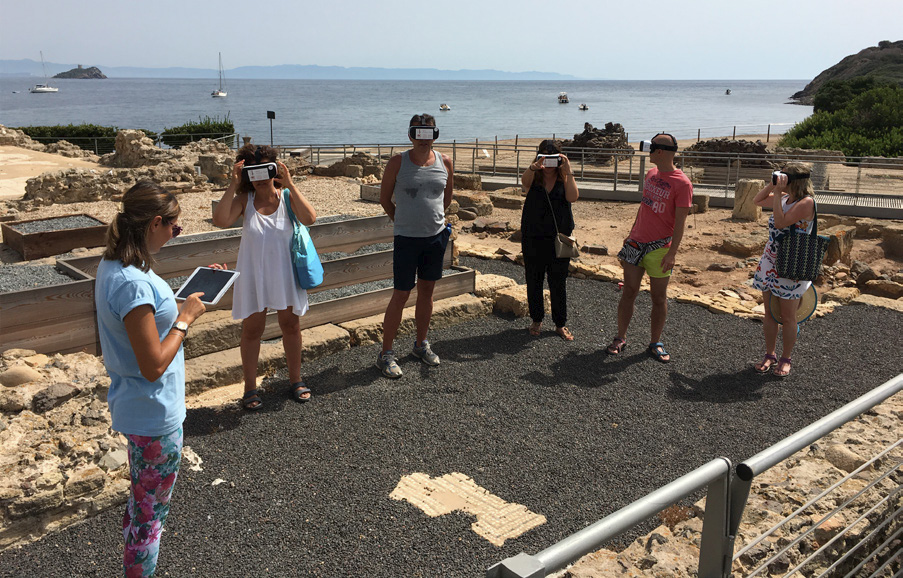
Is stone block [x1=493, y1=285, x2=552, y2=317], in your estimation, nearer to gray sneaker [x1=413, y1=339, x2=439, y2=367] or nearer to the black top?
the black top

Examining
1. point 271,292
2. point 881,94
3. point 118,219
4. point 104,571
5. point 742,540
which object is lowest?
point 104,571

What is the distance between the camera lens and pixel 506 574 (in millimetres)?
1346

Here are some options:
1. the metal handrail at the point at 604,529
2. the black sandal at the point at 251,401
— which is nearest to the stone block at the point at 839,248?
the black sandal at the point at 251,401

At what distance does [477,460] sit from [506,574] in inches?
120

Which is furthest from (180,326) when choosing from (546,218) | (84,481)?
(546,218)

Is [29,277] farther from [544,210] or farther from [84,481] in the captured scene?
[544,210]

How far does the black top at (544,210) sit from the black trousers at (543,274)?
12 centimetres

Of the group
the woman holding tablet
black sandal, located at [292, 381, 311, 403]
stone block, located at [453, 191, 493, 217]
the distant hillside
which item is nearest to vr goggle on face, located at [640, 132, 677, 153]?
black sandal, located at [292, 381, 311, 403]

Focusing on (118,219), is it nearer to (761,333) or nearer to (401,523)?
(401,523)

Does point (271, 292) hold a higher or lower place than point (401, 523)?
higher

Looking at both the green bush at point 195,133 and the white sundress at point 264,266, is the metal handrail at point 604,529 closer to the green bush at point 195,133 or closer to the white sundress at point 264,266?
the white sundress at point 264,266

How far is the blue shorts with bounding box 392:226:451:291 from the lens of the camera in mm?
5453

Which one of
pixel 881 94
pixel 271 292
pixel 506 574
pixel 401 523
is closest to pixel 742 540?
pixel 401 523

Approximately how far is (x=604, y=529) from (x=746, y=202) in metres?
14.3
